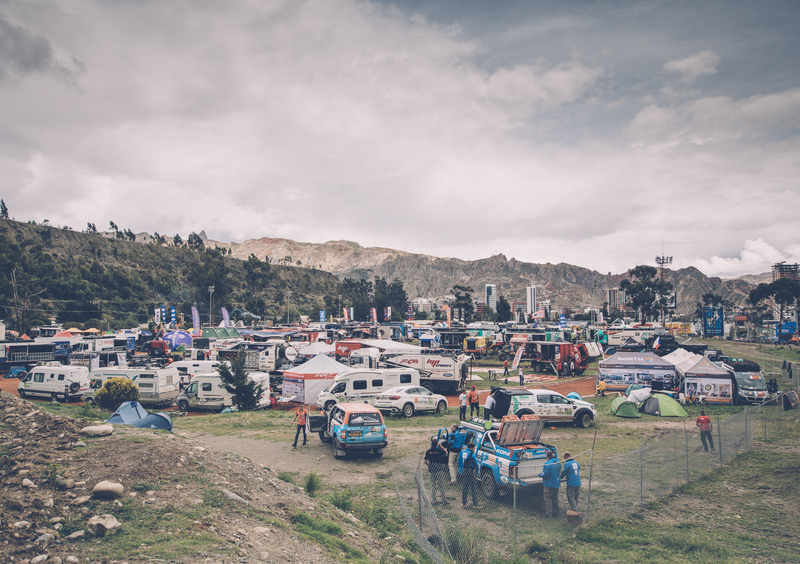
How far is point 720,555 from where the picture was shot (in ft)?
27.8

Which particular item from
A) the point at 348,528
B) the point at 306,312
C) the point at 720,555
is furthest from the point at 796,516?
the point at 306,312

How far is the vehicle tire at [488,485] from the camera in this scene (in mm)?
10784

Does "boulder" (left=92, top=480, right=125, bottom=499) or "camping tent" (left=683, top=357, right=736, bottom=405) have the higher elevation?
"boulder" (left=92, top=480, right=125, bottom=499)

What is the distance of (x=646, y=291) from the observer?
9894cm

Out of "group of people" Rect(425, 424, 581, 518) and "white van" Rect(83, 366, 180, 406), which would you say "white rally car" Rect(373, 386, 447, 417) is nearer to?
"group of people" Rect(425, 424, 581, 518)

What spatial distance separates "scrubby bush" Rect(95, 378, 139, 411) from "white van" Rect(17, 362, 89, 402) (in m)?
4.53

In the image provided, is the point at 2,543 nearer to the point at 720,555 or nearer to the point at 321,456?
the point at 321,456

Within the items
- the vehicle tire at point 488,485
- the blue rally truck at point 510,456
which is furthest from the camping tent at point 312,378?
the vehicle tire at point 488,485

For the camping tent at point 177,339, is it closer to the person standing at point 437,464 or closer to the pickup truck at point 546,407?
the pickup truck at point 546,407

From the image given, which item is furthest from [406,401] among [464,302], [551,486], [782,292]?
[782,292]

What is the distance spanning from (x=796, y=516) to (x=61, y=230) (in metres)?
151

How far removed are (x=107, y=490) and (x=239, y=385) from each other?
17.6 meters

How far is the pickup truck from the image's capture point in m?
19.2

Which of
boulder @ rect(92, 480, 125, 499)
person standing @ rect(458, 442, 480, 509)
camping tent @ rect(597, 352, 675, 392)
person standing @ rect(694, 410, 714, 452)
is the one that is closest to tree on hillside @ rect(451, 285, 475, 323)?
camping tent @ rect(597, 352, 675, 392)
